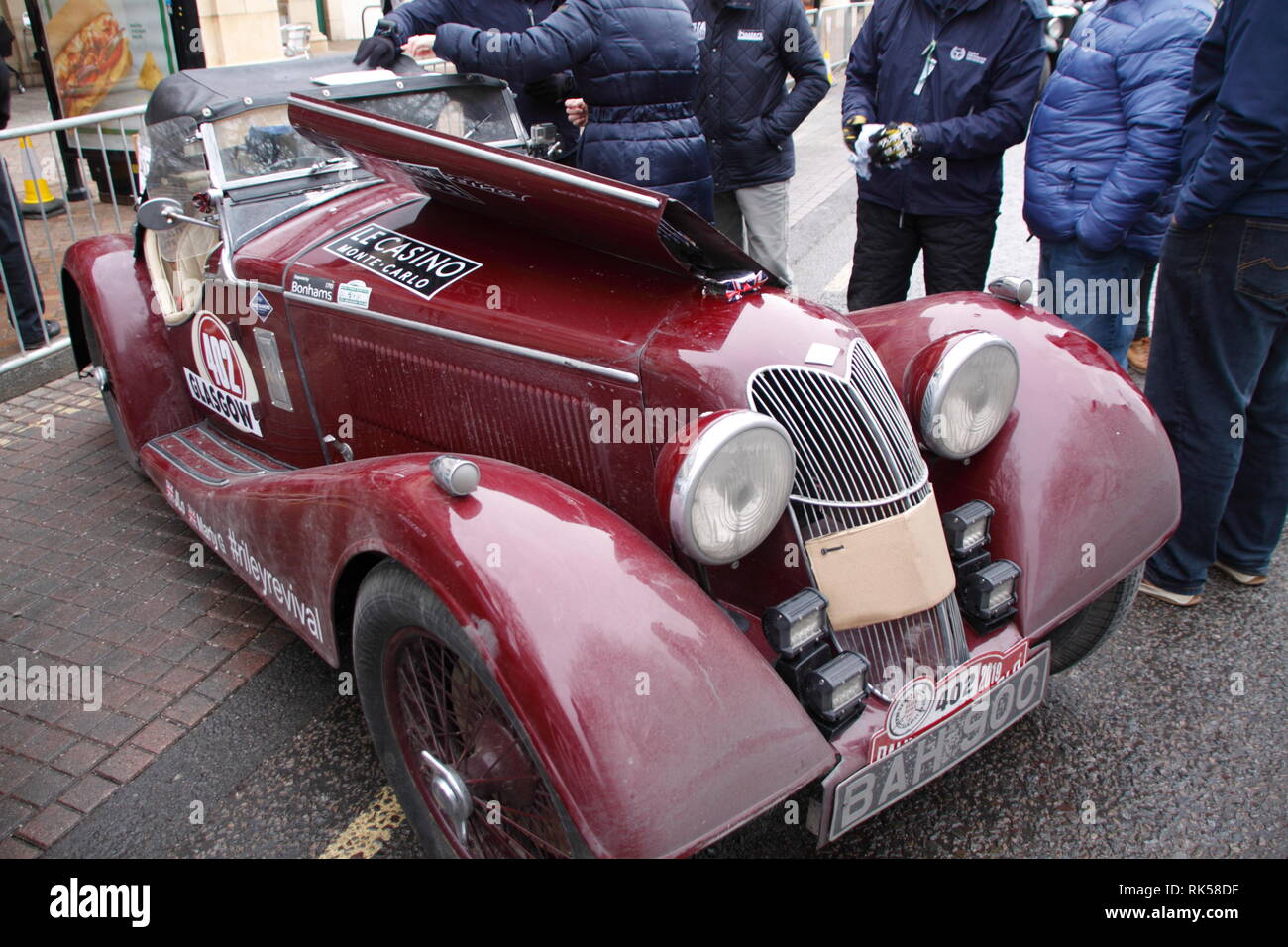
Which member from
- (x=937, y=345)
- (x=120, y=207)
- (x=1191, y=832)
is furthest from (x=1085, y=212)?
(x=120, y=207)

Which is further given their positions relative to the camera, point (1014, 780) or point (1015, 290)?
point (1015, 290)

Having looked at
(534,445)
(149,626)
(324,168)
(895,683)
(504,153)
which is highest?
(504,153)

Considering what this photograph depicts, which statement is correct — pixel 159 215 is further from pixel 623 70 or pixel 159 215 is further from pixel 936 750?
pixel 936 750

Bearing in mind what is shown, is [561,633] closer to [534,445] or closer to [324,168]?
[534,445]

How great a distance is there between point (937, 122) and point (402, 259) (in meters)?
2.28

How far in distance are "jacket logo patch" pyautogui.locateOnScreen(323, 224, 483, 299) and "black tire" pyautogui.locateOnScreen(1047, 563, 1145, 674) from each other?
1.85m

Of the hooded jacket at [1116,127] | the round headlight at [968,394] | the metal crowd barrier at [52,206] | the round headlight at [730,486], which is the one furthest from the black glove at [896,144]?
the metal crowd barrier at [52,206]

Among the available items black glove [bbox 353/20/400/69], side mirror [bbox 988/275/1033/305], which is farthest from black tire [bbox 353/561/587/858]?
black glove [bbox 353/20/400/69]

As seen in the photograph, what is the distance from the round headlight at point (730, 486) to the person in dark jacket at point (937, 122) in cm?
235

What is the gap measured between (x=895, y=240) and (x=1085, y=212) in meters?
0.77

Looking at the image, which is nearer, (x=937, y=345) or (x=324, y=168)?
(x=937, y=345)

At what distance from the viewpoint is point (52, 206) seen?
7.90m

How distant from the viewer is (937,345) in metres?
2.49

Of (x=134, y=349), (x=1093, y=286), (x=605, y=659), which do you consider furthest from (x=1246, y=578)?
(x=134, y=349)
